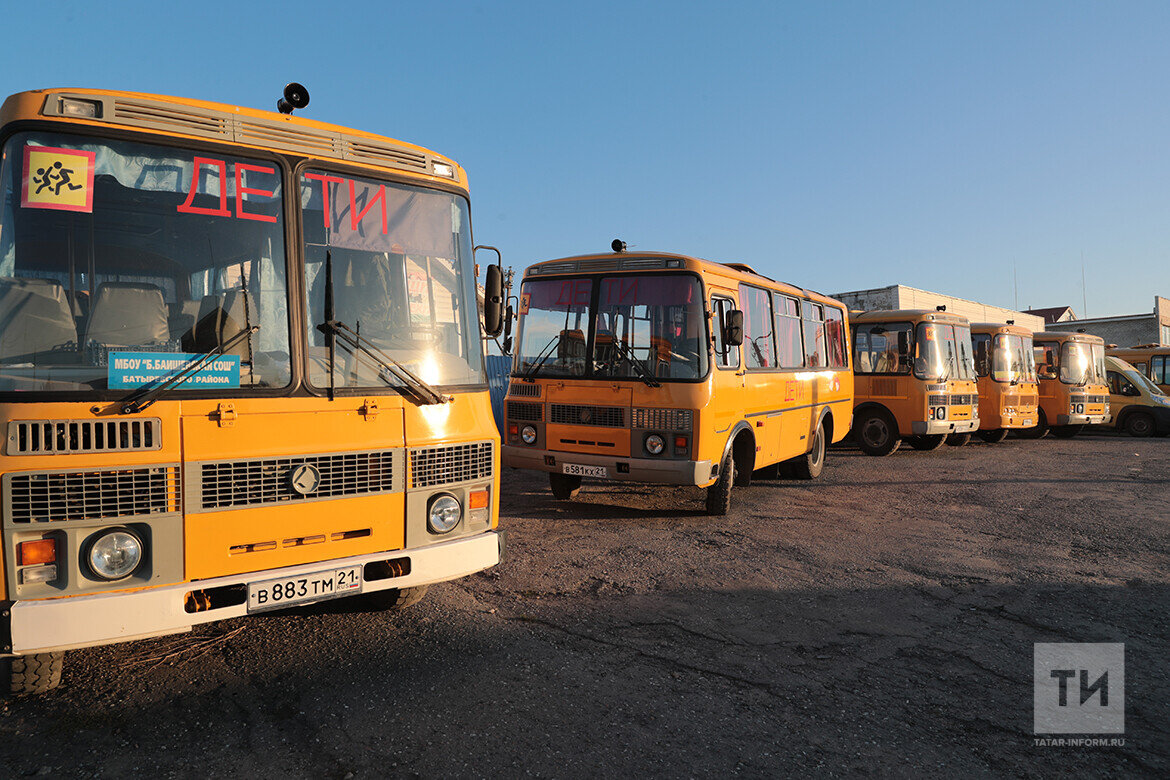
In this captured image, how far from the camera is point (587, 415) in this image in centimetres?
797

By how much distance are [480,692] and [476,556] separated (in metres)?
0.75

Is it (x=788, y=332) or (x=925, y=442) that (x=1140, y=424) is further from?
Answer: (x=788, y=332)

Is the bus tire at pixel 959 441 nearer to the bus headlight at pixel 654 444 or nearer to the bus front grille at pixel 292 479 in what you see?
the bus headlight at pixel 654 444

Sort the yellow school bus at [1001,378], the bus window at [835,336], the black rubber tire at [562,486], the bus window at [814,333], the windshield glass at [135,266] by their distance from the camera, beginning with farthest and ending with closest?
1. the yellow school bus at [1001,378]
2. the bus window at [835,336]
3. the bus window at [814,333]
4. the black rubber tire at [562,486]
5. the windshield glass at [135,266]

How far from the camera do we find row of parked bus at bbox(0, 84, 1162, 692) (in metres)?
3.21

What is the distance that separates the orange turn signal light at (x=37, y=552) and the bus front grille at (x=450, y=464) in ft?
5.27

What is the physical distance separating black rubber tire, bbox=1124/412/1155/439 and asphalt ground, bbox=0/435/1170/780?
16.1 meters

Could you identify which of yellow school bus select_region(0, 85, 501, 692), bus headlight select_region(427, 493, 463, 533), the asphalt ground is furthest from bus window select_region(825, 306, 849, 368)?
bus headlight select_region(427, 493, 463, 533)

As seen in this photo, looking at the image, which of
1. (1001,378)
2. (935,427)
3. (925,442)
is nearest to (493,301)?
(935,427)

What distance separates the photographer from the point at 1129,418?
813 inches

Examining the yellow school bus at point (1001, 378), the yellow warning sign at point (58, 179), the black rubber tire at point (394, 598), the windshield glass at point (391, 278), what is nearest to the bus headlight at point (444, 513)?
the windshield glass at point (391, 278)

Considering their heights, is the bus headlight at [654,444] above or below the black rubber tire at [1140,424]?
above

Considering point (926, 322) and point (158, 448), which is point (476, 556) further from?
point (926, 322)

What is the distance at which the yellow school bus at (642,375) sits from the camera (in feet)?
24.9
